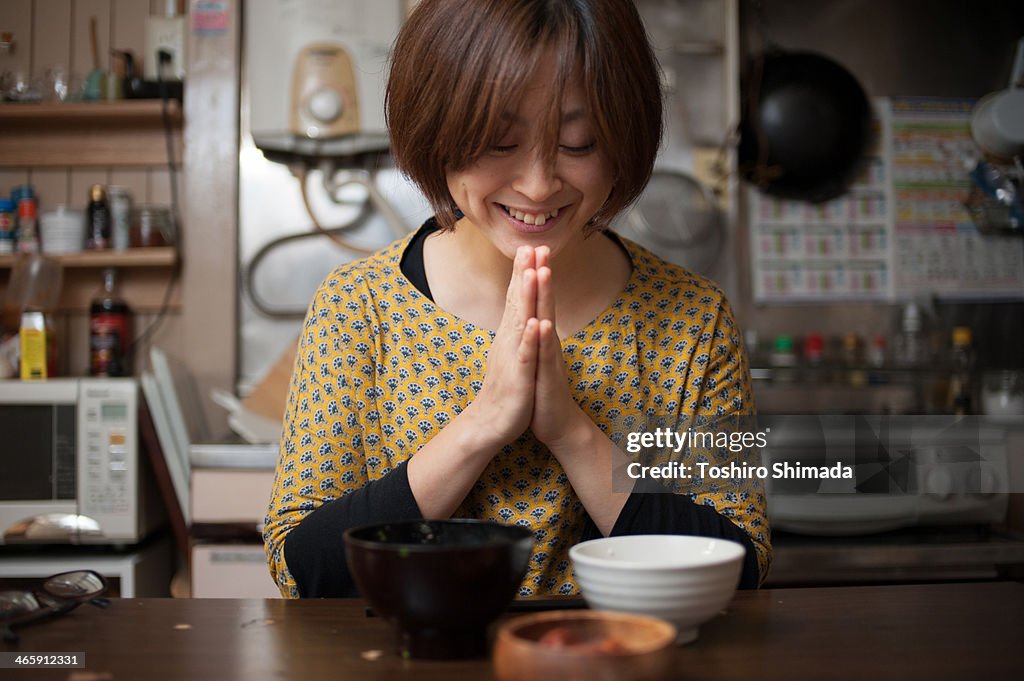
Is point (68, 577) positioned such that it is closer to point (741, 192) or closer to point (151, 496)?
point (151, 496)

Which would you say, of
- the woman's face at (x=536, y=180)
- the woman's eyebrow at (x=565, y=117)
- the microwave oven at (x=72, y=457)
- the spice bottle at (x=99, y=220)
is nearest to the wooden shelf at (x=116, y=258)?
the spice bottle at (x=99, y=220)

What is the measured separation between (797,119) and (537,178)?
6.21 ft

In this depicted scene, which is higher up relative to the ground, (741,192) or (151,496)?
(741,192)

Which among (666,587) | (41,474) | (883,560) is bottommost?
(883,560)

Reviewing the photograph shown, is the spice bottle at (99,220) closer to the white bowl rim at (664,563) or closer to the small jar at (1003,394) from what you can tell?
the white bowl rim at (664,563)

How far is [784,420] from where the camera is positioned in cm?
245

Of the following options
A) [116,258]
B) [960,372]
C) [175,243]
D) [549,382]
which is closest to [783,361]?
[960,372]

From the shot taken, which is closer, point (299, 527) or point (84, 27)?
point (299, 527)

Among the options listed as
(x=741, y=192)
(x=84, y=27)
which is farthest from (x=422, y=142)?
(x=84, y=27)

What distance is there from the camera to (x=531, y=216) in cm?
100

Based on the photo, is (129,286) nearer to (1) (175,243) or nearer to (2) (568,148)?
(1) (175,243)

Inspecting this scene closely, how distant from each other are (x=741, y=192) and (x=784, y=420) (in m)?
0.70

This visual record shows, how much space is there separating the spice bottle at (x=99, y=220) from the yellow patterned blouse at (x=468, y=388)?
170cm

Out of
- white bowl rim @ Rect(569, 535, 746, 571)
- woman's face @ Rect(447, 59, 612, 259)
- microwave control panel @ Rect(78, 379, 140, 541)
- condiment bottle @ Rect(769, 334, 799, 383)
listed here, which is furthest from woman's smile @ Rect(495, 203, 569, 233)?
condiment bottle @ Rect(769, 334, 799, 383)
